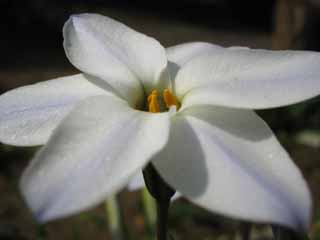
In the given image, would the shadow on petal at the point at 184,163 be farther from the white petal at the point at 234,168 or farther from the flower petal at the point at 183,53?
the flower petal at the point at 183,53

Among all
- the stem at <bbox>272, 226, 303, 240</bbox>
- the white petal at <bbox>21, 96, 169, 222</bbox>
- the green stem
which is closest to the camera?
the white petal at <bbox>21, 96, 169, 222</bbox>

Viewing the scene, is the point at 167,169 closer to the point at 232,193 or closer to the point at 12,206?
the point at 232,193

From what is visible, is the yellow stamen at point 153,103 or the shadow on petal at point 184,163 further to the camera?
the yellow stamen at point 153,103

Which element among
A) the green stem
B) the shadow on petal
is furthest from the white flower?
the green stem

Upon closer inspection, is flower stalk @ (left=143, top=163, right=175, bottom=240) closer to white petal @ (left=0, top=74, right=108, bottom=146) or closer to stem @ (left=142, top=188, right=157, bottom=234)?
white petal @ (left=0, top=74, right=108, bottom=146)

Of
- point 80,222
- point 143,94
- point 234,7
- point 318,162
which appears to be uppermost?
point 143,94

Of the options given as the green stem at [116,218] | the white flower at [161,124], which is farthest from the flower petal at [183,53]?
the green stem at [116,218]

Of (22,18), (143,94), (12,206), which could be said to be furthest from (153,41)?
(22,18)
